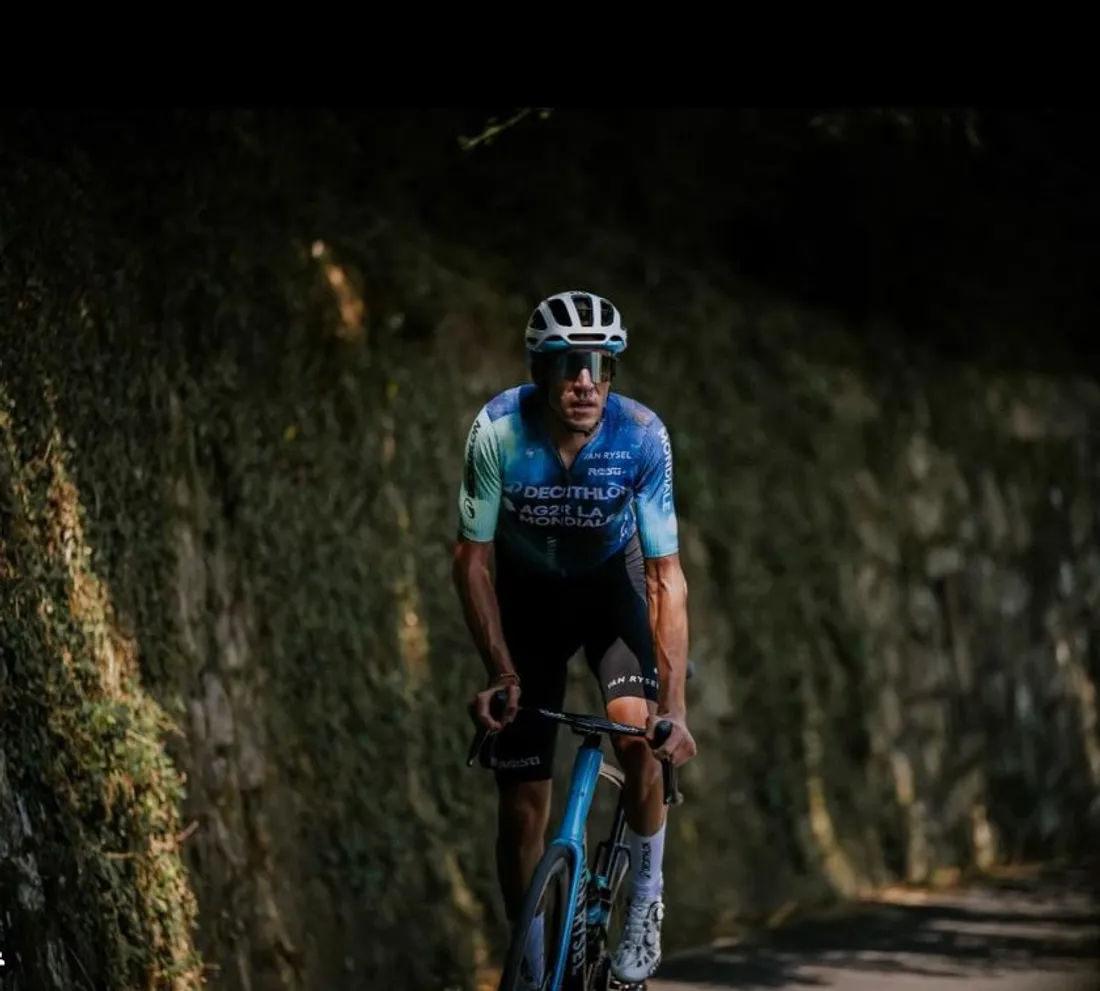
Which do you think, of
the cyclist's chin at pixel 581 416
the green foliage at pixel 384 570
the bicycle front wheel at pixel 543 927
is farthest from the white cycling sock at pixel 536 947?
the cyclist's chin at pixel 581 416

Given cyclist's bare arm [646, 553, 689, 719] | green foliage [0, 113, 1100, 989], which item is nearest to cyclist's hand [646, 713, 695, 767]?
cyclist's bare arm [646, 553, 689, 719]

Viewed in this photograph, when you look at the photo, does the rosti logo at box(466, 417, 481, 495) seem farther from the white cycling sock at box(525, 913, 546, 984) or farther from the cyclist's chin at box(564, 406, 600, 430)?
the white cycling sock at box(525, 913, 546, 984)

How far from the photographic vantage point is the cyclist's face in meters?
7.49

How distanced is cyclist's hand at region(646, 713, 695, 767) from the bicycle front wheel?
0.44 meters

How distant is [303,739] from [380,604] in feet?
2.39

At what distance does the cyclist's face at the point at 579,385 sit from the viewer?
24.6 feet

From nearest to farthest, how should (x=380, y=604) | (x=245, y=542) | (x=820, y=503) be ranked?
(x=245, y=542)
(x=380, y=604)
(x=820, y=503)

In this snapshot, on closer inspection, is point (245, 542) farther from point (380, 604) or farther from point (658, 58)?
point (658, 58)

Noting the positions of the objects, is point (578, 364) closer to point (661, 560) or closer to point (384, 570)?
point (661, 560)

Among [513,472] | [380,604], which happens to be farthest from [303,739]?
[513,472]

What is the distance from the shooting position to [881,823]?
12570 mm

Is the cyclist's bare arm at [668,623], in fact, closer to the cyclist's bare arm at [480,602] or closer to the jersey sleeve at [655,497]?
the jersey sleeve at [655,497]

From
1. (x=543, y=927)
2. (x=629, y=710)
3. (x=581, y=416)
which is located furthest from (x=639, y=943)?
(x=581, y=416)

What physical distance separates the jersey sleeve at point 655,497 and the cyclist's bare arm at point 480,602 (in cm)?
51
